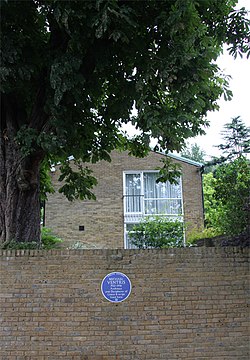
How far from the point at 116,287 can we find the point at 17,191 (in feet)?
10.4

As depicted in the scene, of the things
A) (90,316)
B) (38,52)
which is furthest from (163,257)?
(38,52)

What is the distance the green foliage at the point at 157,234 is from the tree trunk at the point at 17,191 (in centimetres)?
663

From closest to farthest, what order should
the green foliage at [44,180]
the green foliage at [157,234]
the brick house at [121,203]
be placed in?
the green foliage at [44,180], the green foliage at [157,234], the brick house at [121,203]

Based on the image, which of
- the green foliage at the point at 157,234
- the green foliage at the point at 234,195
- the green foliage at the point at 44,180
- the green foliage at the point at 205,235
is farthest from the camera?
the green foliage at the point at 157,234

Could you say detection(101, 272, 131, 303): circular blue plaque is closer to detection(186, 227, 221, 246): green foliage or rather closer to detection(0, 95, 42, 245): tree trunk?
detection(0, 95, 42, 245): tree trunk

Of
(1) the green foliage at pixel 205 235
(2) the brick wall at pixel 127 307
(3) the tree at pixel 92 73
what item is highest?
(3) the tree at pixel 92 73

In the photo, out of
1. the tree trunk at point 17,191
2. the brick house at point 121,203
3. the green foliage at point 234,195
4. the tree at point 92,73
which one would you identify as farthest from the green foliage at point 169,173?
the brick house at point 121,203

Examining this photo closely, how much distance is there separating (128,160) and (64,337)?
48.6 feet

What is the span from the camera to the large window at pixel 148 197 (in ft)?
68.2

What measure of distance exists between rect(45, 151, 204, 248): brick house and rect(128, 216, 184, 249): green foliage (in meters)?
3.97

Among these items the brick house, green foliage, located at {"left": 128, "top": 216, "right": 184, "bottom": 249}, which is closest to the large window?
the brick house

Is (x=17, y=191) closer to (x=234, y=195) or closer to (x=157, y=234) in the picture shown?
(x=234, y=195)

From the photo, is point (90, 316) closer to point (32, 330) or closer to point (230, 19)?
point (32, 330)

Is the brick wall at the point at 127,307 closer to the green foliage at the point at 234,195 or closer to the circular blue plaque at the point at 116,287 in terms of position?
the circular blue plaque at the point at 116,287
